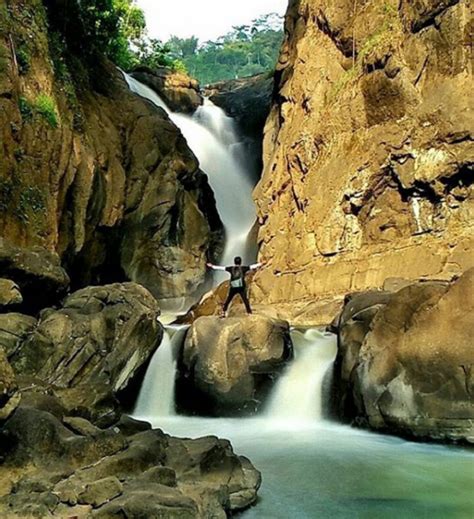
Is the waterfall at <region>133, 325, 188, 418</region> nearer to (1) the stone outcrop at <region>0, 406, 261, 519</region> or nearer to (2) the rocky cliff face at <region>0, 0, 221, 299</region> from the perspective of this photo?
(2) the rocky cliff face at <region>0, 0, 221, 299</region>

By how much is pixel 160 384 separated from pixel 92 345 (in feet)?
8.69

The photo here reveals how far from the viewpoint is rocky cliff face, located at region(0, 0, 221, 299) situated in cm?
1578

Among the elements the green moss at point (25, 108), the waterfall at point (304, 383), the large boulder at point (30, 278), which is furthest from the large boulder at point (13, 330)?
the green moss at point (25, 108)

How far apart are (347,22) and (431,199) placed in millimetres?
8669

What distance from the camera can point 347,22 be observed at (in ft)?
76.6

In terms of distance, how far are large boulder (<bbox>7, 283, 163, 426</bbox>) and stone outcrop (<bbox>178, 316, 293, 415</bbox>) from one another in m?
1.20

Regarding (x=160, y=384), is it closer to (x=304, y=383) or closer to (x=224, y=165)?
(x=304, y=383)

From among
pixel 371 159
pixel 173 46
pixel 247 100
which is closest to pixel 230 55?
pixel 173 46

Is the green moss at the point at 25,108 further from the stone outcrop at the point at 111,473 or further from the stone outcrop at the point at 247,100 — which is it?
the stone outcrop at the point at 247,100

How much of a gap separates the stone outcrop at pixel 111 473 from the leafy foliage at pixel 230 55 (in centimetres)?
7398

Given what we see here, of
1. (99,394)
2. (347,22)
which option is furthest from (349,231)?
(99,394)

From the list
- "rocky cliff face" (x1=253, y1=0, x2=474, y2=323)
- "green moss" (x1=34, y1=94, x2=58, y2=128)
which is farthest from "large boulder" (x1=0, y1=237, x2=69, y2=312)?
"rocky cliff face" (x1=253, y1=0, x2=474, y2=323)

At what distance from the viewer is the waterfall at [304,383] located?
42.8ft

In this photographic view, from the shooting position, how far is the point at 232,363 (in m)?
13.7
